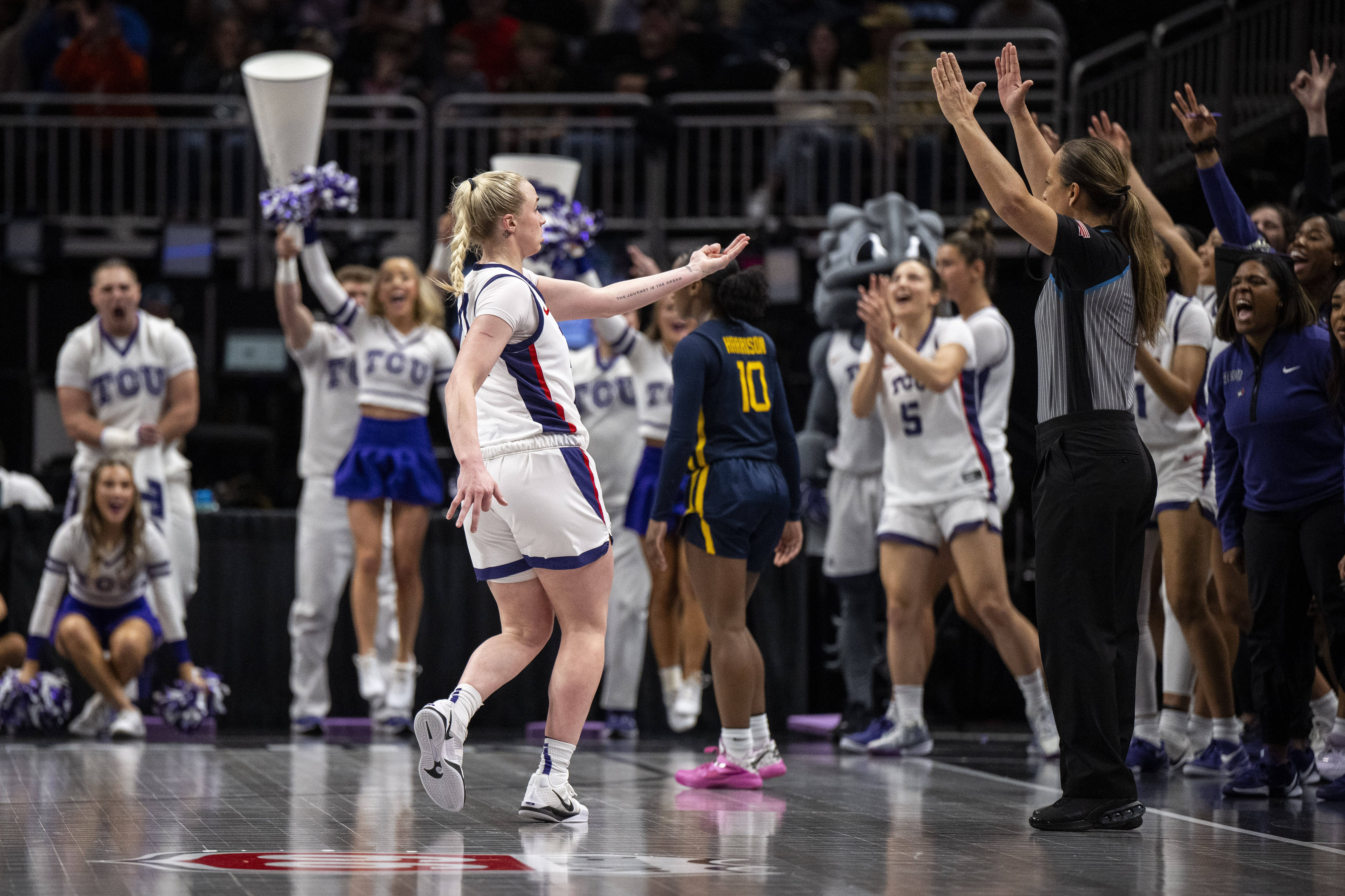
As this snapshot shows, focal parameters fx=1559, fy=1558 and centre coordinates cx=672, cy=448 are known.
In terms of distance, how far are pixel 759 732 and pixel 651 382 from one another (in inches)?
98.0

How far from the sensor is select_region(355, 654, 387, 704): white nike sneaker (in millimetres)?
7027

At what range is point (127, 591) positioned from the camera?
6.99 metres

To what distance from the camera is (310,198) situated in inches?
276

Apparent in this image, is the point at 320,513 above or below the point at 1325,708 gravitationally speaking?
above

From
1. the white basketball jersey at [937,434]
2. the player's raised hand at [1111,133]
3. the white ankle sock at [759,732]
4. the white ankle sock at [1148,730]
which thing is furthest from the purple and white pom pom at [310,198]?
the white ankle sock at [1148,730]

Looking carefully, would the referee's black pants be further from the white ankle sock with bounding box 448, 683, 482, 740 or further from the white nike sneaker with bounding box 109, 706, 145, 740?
the white nike sneaker with bounding box 109, 706, 145, 740

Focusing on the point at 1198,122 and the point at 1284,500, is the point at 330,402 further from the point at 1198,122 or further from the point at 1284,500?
the point at 1284,500

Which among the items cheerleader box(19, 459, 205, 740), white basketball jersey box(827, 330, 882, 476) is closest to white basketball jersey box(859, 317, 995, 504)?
white basketball jersey box(827, 330, 882, 476)

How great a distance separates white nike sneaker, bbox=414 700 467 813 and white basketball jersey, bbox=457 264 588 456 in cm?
70

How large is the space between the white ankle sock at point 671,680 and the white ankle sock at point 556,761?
323 cm

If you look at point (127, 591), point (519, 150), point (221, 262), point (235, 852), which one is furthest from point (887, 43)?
point (235, 852)

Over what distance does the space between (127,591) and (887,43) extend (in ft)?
21.1

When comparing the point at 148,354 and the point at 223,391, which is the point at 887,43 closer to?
the point at 223,391

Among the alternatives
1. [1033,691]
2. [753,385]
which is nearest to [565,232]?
[753,385]
